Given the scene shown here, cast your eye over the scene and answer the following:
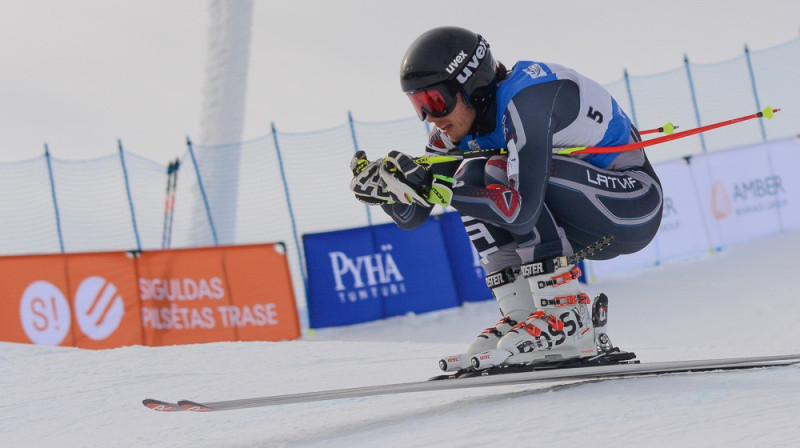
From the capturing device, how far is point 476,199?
2963 millimetres

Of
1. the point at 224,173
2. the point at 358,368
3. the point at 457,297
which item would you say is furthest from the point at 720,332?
the point at 224,173

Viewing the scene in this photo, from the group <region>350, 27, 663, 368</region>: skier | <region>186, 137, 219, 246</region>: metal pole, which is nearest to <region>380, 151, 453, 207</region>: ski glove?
<region>350, 27, 663, 368</region>: skier

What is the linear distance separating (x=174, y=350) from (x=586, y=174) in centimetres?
289

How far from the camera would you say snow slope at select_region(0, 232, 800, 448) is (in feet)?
7.57

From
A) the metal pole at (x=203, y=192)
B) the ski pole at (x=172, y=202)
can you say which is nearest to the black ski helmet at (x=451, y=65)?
the metal pole at (x=203, y=192)

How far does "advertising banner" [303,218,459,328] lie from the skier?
671cm

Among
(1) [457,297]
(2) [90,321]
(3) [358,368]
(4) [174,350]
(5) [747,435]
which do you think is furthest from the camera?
(1) [457,297]

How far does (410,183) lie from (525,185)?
41 centimetres

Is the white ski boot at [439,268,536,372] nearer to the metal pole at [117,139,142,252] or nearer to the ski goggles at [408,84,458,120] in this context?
the ski goggles at [408,84,458,120]

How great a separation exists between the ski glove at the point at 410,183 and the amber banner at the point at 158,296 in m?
6.95

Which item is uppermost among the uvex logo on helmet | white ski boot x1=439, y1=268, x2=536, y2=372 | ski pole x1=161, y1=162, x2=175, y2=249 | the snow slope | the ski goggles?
ski pole x1=161, y1=162, x2=175, y2=249

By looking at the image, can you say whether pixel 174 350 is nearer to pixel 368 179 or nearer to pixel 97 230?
pixel 368 179

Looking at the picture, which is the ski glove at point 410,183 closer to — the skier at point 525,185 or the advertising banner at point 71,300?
the skier at point 525,185

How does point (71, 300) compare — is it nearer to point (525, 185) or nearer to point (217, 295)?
point (217, 295)
